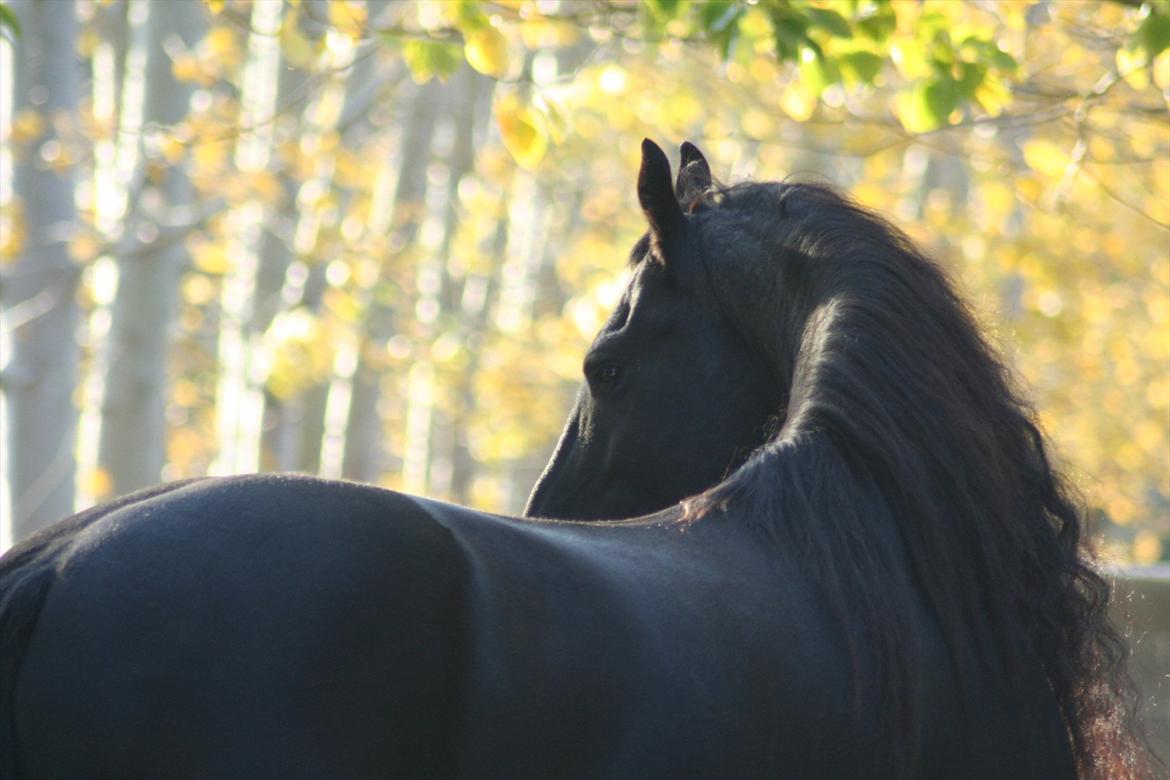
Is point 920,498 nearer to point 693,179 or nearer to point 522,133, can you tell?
point 693,179

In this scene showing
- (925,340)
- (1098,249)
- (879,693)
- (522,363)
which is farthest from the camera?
(522,363)

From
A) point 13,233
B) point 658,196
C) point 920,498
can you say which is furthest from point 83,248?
point 920,498

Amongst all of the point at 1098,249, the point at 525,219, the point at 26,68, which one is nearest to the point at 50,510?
the point at 26,68

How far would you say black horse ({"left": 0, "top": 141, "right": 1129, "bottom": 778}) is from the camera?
5.37 ft

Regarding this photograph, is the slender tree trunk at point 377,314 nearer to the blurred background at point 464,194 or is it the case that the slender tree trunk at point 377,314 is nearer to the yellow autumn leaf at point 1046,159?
the blurred background at point 464,194

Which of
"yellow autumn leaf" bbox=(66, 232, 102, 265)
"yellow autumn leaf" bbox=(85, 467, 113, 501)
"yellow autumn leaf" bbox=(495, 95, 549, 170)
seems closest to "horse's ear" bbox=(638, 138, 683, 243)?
"yellow autumn leaf" bbox=(495, 95, 549, 170)

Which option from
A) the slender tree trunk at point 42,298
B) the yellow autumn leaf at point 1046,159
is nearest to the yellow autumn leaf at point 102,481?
the slender tree trunk at point 42,298

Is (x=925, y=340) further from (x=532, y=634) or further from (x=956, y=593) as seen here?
(x=532, y=634)

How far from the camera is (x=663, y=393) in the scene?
2938 millimetres

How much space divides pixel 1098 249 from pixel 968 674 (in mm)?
11734

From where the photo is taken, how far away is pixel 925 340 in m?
2.54

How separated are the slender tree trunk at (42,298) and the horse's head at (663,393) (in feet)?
16.9

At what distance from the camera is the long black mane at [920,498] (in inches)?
88.4

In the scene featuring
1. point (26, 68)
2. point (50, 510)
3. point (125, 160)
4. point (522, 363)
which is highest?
point (26, 68)
